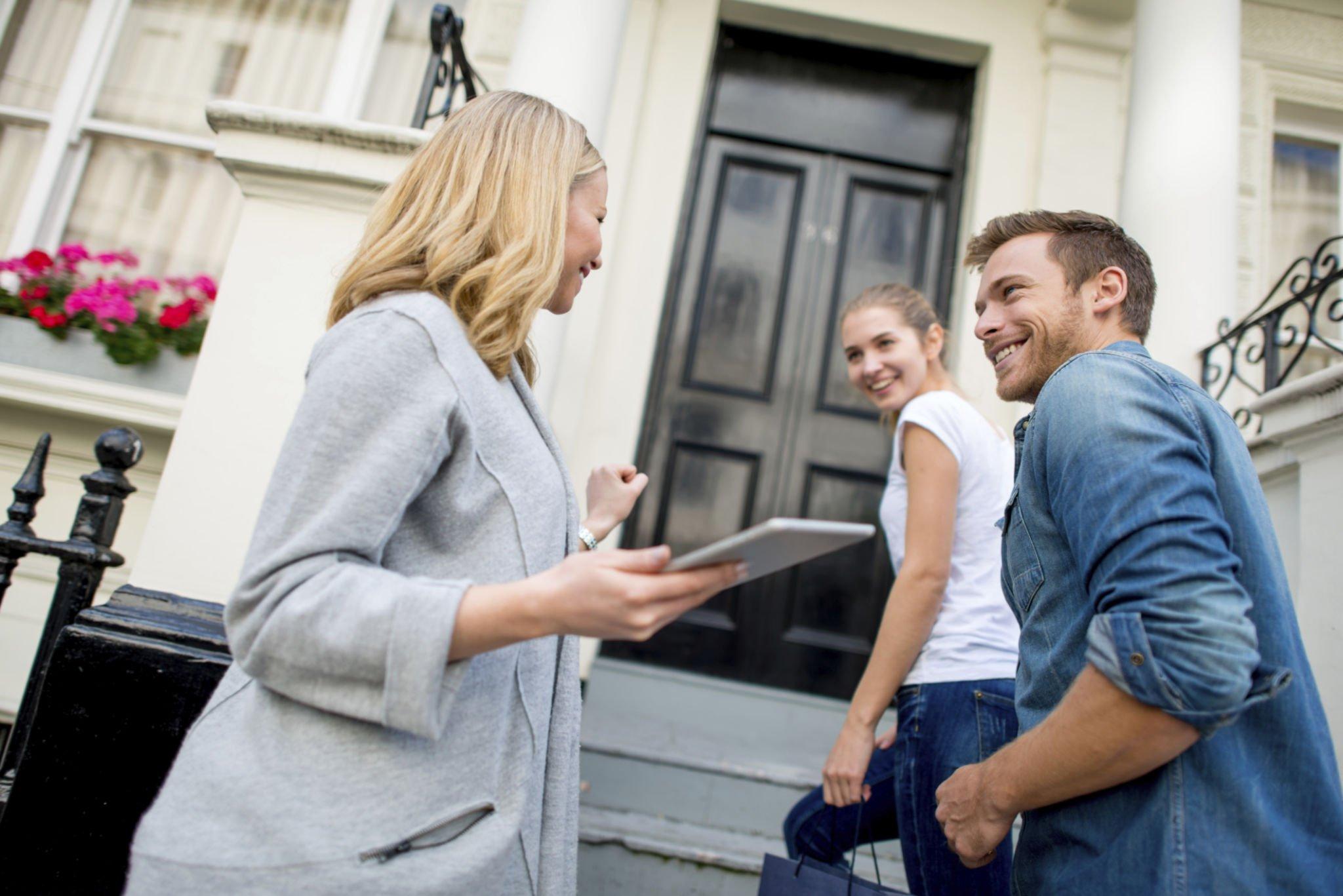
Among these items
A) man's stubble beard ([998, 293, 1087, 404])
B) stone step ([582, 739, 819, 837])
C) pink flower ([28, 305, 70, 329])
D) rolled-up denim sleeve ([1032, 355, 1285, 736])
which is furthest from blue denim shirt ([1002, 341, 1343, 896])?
pink flower ([28, 305, 70, 329])

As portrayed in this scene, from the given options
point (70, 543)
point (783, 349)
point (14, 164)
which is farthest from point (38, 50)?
point (783, 349)

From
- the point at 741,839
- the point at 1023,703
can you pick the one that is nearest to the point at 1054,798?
the point at 1023,703

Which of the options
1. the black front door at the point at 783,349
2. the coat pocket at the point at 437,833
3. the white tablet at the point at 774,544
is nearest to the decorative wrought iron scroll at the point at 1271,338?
the black front door at the point at 783,349

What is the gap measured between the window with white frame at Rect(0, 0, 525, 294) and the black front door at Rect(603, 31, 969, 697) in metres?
1.36

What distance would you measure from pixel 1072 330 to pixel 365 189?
5.89ft

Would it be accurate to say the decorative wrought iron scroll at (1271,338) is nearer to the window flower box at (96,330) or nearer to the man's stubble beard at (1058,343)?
the man's stubble beard at (1058,343)

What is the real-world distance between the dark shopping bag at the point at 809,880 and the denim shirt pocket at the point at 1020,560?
0.54 m

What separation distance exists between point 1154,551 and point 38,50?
552 cm

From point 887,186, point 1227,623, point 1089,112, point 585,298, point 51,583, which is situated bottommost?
point 51,583

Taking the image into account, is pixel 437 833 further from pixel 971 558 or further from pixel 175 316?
pixel 175 316

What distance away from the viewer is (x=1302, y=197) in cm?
463

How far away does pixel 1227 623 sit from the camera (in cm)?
98

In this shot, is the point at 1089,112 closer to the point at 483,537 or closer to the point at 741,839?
the point at 741,839

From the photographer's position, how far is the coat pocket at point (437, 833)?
3.01 feet
